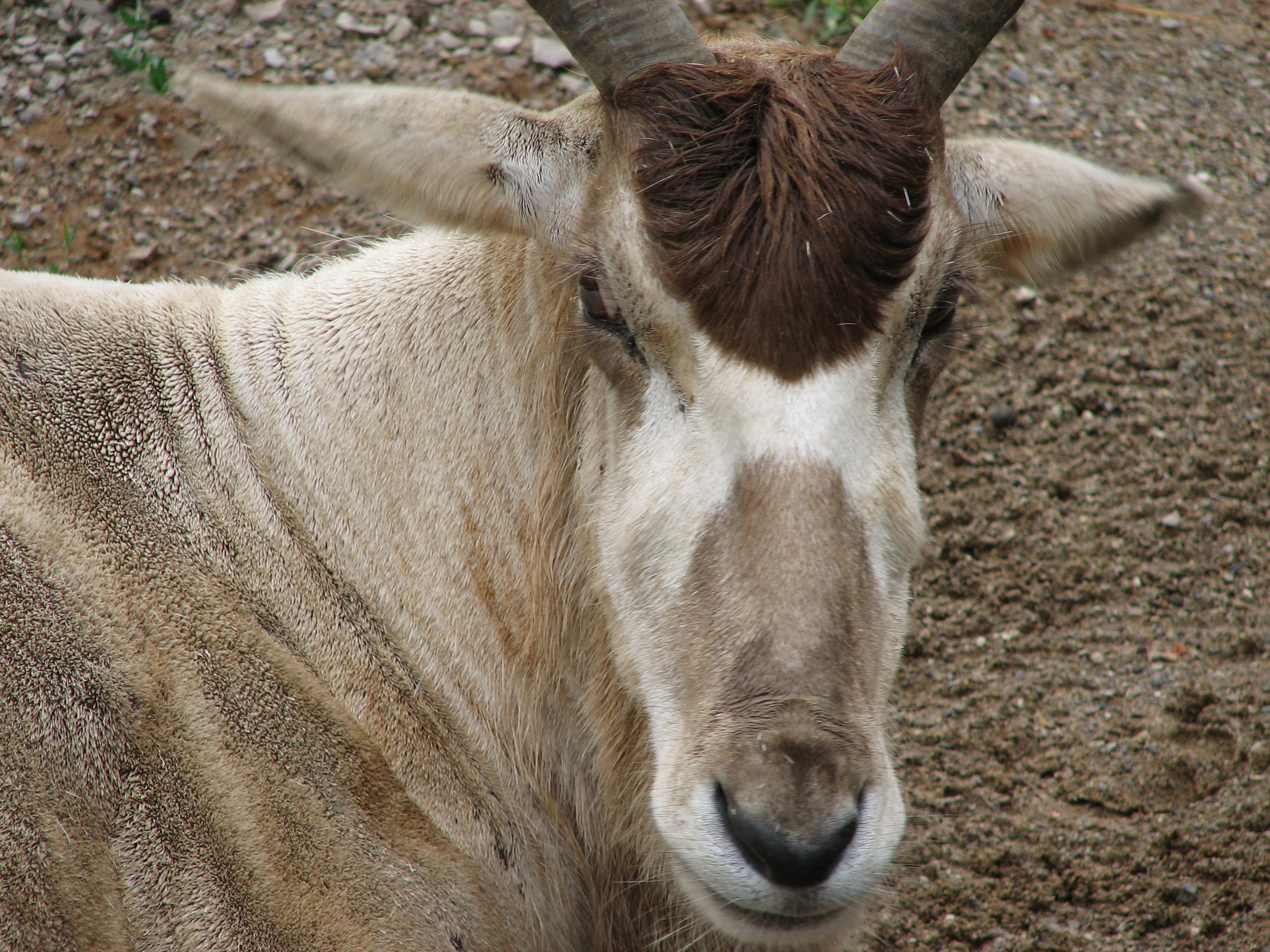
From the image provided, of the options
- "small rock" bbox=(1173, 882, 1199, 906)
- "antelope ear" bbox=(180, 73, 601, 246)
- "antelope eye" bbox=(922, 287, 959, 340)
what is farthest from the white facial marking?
"small rock" bbox=(1173, 882, 1199, 906)

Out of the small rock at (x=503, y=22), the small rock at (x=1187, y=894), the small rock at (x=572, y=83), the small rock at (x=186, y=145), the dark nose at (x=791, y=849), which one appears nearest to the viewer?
the dark nose at (x=791, y=849)

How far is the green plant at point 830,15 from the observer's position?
714cm

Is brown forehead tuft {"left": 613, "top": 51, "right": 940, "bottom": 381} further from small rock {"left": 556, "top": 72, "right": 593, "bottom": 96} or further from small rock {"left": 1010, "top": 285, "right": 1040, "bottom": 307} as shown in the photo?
small rock {"left": 556, "top": 72, "right": 593, "bottom": 96}

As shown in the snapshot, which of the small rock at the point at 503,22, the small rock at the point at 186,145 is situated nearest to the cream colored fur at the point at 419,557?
the small rock at the point at 186,145

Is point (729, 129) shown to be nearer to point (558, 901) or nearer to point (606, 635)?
point (606, 635)

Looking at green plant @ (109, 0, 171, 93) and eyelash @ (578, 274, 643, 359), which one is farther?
green plant @ (109, 0, 171, 93)

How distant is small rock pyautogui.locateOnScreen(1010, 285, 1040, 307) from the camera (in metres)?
6.59

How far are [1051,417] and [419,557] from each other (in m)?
3.89

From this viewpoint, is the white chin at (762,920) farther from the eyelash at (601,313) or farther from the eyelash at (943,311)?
the eyelash at (943,311)

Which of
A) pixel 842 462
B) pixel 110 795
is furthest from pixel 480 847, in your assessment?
pixel 842 462

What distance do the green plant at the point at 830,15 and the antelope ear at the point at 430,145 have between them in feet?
14.1

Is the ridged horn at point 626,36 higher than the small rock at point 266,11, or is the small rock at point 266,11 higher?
the ridged horn at point 626,36

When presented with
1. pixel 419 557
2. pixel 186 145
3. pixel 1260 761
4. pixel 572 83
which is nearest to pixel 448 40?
pixel 572 83

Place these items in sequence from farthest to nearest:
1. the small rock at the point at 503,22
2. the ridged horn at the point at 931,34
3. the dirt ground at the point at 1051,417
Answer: the small rock at the point at 503,22, the dirt ground at the point at 1051,417, the ridged horn at the point at 931,34
